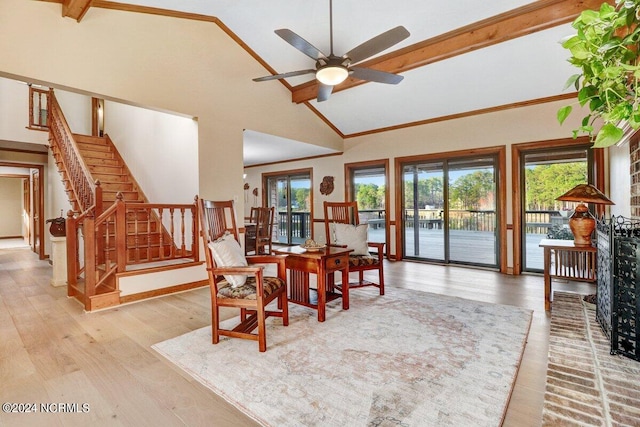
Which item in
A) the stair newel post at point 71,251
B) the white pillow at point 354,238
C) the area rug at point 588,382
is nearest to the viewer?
the area rug at point 588,382

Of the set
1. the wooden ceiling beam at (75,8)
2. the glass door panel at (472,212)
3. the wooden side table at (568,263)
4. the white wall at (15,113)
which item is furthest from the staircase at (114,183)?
the wooden side table at (568,263)

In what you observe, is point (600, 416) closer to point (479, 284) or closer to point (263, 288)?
point (263, 288)

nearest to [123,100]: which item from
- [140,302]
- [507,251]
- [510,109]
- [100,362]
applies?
[140,302]

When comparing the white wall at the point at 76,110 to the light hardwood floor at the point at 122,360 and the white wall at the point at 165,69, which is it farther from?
the white wall at the point at 165,69

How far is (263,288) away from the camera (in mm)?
2576

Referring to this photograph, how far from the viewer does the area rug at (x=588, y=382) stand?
1.59 meters

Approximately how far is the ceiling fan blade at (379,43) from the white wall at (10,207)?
1437cm

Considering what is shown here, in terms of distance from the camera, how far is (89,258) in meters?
3.45

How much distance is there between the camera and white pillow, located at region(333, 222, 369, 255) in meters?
3.97

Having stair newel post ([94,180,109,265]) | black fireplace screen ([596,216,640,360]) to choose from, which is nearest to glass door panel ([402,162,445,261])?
black fireplace screen ([596,216,640,360])

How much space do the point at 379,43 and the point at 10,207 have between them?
584 inches

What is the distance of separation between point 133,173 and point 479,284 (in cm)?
660

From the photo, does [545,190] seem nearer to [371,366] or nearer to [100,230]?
[371,366]

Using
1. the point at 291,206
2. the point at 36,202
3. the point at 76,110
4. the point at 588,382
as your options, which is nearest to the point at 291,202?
the point at 291,206
